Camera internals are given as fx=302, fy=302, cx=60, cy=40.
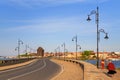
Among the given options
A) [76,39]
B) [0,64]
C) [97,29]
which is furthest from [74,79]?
[76,39]

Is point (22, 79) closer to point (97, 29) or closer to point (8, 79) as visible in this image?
point (8, 79)

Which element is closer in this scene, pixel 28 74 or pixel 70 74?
pixel 28 74

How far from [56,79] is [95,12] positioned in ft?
34.7

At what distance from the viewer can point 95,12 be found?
112 ft

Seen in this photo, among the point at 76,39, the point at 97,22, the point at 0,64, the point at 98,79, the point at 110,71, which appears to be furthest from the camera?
the point at 76,39

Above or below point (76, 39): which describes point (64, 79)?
below

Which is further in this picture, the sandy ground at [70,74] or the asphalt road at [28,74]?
the asphalt road at [28,74]

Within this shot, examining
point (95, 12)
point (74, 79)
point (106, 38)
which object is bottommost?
point (74, 79)

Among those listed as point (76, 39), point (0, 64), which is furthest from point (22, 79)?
point (76, 39)

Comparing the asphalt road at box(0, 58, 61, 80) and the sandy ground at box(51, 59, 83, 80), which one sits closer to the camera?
the sandy ground at box(51, 59, 83, 80)

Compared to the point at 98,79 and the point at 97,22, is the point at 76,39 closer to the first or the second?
the point at 97,22

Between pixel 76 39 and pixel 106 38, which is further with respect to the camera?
pixel 76 39

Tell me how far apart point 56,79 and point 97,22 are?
9.75 meters

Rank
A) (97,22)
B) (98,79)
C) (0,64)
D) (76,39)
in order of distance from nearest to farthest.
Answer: (98,79), (97,22), (0,64), (76,39)
